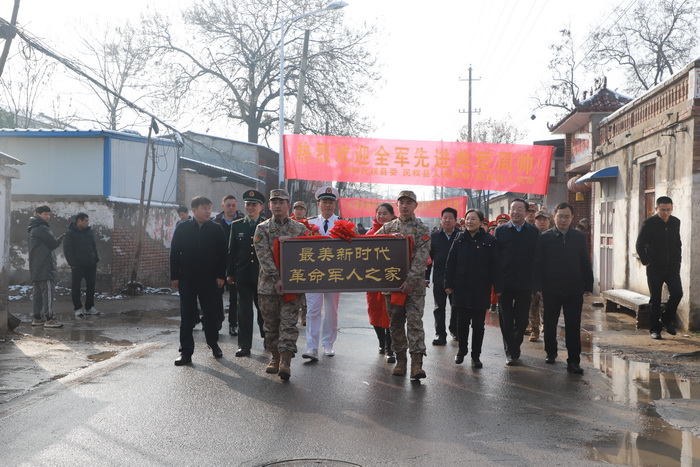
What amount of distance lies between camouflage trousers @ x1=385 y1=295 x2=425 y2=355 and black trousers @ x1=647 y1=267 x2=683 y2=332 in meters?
4.90

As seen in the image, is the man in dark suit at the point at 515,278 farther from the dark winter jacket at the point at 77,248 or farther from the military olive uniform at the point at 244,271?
the dark winter jacket at the point at 77,248

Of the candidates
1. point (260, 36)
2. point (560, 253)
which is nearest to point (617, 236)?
point (560, 253)

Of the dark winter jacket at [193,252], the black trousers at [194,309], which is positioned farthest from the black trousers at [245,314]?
the dark winter jacket at [193,252]

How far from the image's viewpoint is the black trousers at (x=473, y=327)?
819 cm

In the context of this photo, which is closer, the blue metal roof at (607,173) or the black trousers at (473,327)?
the black trousers at (473,327)

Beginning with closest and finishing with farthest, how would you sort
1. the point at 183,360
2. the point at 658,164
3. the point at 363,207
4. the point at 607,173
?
the point at 183,360
the point at 658,164
the point at 607,173
the point at 363,207

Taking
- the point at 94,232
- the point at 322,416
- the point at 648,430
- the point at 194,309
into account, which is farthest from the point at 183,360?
the point at 94,232

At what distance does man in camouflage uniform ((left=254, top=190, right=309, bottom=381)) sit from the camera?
7.39 meters

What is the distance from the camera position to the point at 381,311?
827 centimetres

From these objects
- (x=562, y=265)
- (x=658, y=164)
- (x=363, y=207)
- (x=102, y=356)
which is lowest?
(x=102, y=356)

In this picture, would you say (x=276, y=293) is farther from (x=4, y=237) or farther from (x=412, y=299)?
(x=4, y=237)

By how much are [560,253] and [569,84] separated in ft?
121

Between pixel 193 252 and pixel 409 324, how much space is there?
9.29 feet

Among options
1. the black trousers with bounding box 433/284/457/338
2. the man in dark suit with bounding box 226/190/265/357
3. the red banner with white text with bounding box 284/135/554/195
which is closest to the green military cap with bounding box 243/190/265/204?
the man in dark suit with bounding box 226/190/265/357
